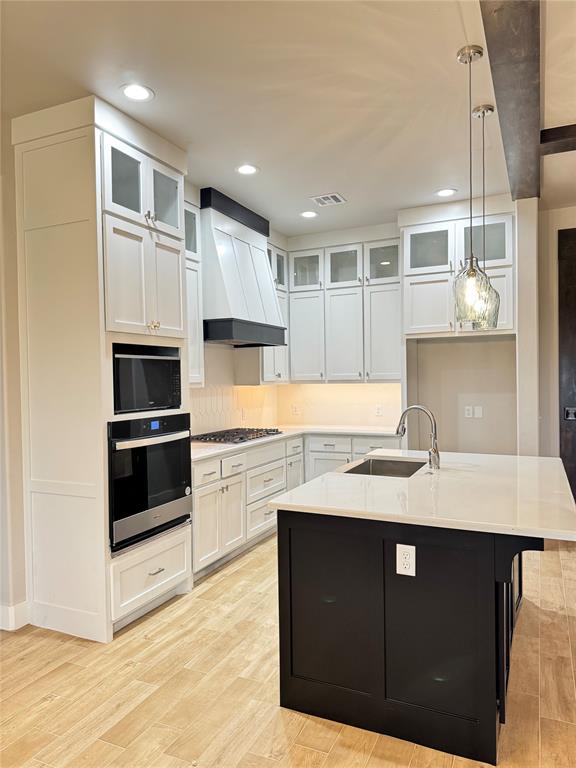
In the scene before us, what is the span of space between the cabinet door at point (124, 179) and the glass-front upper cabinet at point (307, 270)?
2.64 meters

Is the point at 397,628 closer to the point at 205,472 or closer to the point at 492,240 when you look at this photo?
the point at 205,472

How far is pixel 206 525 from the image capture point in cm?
362

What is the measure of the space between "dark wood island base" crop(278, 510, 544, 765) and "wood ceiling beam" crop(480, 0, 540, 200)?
196cm

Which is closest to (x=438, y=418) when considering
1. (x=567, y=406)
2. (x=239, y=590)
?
(x=567, y=406)

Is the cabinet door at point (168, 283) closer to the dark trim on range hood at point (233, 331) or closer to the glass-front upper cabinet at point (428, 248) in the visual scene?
the dark trim on range hood at point (233, 331)

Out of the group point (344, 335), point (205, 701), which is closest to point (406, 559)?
point (205, 701)

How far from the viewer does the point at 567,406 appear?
470cm

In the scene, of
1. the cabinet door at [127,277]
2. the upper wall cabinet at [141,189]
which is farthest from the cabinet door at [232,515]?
the upper wall cabinet at [141,189]

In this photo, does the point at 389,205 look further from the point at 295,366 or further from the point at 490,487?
the point at 490,487

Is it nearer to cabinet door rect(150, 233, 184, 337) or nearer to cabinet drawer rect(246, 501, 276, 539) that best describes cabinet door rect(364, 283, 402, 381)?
cabinet drawer rect(246, 501, 276, 539)

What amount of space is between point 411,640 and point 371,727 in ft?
1.36

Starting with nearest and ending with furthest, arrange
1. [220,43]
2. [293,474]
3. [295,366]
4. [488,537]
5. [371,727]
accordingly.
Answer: [488,537]
[371,727]
[220,43]
[293,474]
[295,366]

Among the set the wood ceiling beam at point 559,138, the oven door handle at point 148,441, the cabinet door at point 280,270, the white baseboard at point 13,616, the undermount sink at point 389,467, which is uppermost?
the wood ceiling beam at point 559,138

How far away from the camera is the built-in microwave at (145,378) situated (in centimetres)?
288
